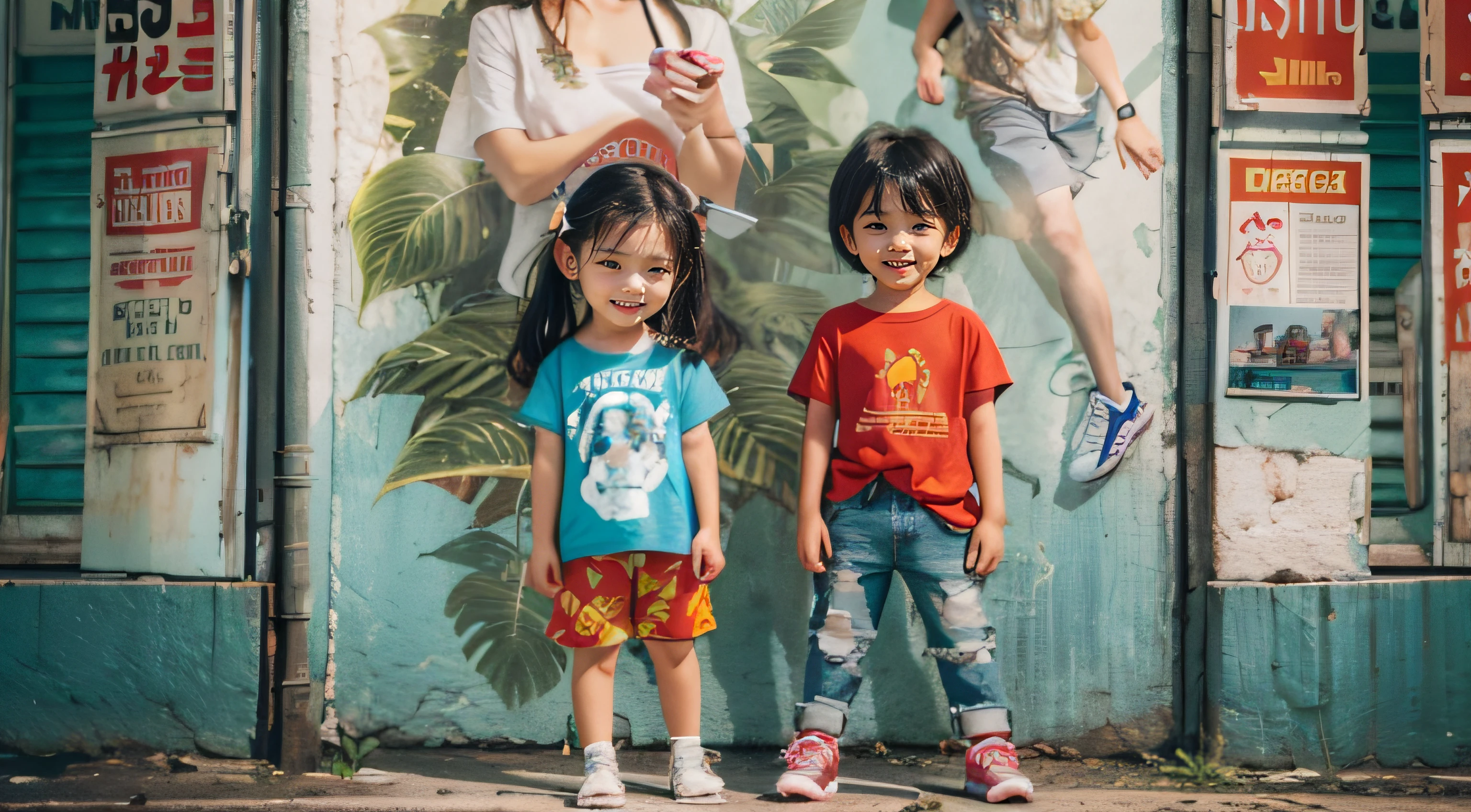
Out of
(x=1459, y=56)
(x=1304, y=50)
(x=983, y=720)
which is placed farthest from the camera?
(x=1459, y=56)

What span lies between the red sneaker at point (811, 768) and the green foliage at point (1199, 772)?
3.67ft

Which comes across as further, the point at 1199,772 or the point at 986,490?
the point at 1199,772

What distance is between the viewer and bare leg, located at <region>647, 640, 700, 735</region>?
9.90 feet

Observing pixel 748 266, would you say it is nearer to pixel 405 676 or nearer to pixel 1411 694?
pixel 405 676

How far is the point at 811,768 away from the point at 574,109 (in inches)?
86.2

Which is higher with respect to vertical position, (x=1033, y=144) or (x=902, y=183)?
(x=1033, y=144)

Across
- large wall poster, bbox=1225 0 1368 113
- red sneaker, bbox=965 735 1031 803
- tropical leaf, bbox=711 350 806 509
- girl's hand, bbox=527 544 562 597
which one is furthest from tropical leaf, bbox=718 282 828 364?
large wall poster, bbox=1225 0 1368 113

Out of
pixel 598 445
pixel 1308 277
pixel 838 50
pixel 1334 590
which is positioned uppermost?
pixel 838 50

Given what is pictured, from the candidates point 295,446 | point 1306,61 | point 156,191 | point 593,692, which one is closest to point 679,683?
point 593,692

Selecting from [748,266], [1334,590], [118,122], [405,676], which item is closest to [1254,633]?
[1334,590]

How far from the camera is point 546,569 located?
9.84ft

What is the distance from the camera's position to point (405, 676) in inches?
137

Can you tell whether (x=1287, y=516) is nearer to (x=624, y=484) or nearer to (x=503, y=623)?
(x=624, y=484)

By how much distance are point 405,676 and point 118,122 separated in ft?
6.79
